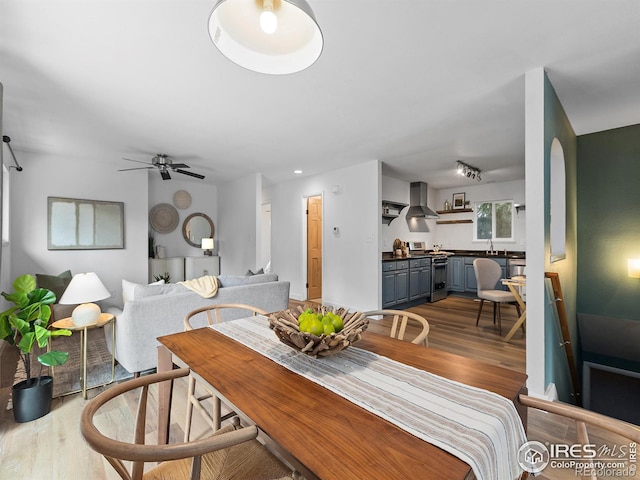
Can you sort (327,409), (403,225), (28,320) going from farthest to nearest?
1. (403,225)
2. (28,320)
3. (327,409)

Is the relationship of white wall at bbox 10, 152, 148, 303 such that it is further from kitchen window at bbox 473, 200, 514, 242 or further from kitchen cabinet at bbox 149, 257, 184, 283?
kitchen window at bbox 473, 200, 514, 242

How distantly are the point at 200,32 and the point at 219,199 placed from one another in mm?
5327

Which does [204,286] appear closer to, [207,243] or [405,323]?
[405,323]

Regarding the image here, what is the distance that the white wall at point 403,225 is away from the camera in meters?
5.90

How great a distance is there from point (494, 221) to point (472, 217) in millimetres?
440

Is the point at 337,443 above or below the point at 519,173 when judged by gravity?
below

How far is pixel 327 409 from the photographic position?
31.0 inches

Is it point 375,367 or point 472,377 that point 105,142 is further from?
point 472,377

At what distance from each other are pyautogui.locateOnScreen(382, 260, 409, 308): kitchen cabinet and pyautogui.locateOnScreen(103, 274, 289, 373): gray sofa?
245 cm

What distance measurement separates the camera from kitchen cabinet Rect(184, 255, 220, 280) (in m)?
6.17

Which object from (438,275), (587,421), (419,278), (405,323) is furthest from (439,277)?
(587,421)

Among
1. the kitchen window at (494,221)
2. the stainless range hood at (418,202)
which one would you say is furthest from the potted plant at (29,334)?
the kitchen window at (494,221)

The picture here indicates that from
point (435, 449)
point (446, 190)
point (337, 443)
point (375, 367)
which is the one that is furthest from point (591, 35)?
point (446, 190)

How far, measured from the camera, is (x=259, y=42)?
45.9 inches
